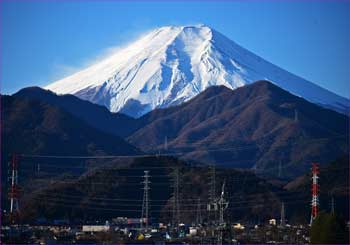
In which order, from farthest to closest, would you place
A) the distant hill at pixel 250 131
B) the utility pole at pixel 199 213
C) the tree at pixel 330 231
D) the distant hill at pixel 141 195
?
the distant hill at pixel 250 131 < the distant hill at pixel 141 195 < the utility pole at pixel 199 213 < the tree at pixel 330 231

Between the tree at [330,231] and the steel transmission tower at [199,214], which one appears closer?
the tree at [330,231]

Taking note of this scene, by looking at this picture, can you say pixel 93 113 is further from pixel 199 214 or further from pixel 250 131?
pixel 199 214

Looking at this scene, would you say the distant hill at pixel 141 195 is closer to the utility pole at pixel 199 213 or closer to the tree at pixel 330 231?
the utility pole at pixel 199 213

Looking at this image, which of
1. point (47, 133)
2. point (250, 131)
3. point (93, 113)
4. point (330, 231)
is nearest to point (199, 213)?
point (330, 231)

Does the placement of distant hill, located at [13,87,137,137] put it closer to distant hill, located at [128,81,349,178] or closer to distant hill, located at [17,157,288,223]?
distant hill, located at [128,81,349,178]

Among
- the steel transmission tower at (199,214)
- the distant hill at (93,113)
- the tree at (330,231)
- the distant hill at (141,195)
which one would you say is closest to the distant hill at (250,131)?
the distant hill at (93,113)
